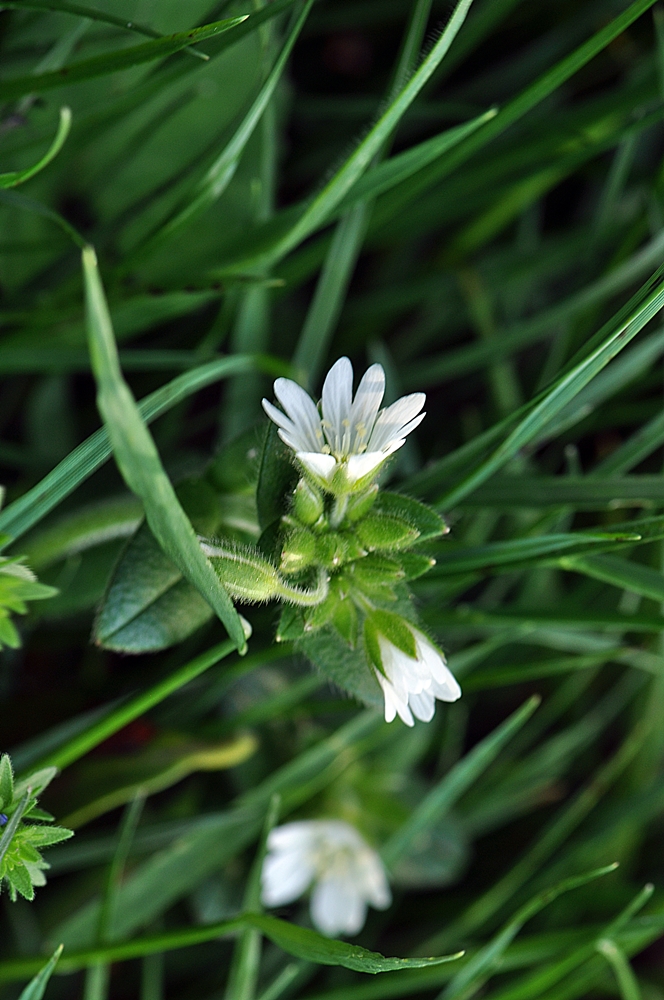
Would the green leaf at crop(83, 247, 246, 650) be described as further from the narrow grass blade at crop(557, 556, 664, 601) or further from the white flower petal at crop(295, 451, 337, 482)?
the narrow grass blade at crop(557, 556, 664, 601)

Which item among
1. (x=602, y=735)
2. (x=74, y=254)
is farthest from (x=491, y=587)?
(x=74, y=254)

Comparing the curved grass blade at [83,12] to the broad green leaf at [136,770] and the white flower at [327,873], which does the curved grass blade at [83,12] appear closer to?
the broad green leaf at [136,770]

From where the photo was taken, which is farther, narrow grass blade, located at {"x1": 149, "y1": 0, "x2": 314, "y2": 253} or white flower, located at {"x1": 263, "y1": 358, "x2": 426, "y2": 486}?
narrow grass blade, located at {"x1": 149, "y1": 0, "x2": 314, "y2": 253}

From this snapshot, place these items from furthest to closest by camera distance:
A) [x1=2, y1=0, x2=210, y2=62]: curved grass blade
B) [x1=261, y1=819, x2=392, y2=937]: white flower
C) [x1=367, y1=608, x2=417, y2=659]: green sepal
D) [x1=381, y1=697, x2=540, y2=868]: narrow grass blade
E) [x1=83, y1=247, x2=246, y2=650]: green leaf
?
[x1=261, y1=819, x2=392, y2=937]: white flower → [x1=381, y1=697, x2=540, y2=868]: narrow grass blade → [x1=2, y1=0, x2=210, y2=62]: curved grass blade → [x1=367, y1=608, x2=417, y2=659]: green sepal → [x1=83, y1=247, x2=246, y2=650]: green leaf

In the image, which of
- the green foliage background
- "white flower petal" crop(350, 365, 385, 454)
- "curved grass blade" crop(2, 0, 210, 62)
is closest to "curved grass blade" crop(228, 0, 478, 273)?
the green foliage background

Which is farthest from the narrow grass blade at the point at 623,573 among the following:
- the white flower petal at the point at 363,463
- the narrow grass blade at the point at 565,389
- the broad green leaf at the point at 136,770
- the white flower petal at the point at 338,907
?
the white flower petal at the point at 338,907

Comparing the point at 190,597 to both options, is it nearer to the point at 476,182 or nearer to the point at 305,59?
the point at 476,182

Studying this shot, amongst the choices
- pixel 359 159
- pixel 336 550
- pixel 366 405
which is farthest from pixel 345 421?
pixel 359 159
